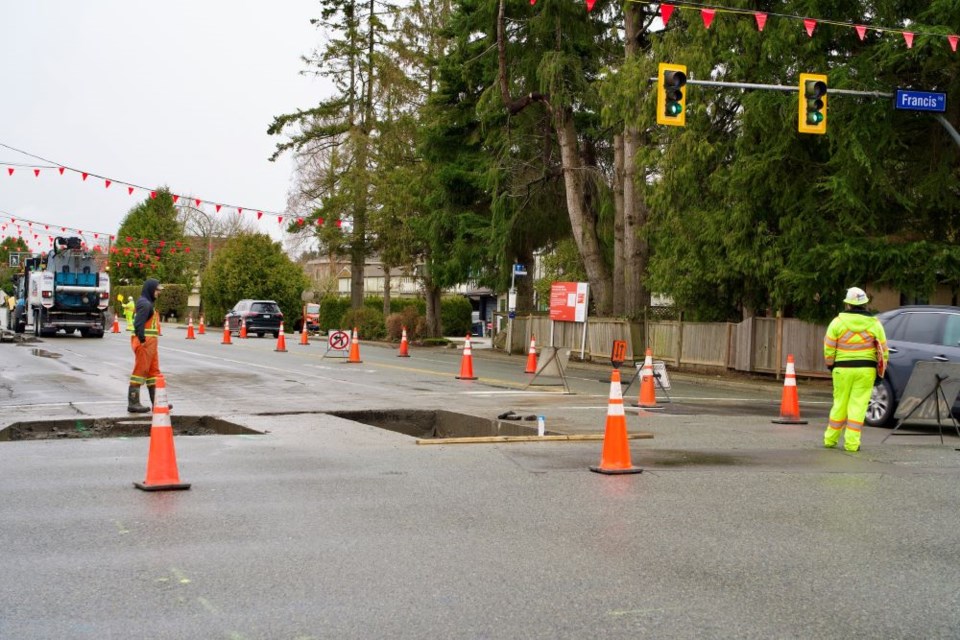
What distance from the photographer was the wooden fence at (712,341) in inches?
1030

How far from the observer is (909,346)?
1464 centimetres

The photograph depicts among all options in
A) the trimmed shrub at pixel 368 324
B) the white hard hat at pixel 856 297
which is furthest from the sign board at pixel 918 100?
the trimmed shrub at pixel 368 324

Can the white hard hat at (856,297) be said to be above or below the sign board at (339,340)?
above

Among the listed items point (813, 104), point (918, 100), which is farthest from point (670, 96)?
point (918, 100)

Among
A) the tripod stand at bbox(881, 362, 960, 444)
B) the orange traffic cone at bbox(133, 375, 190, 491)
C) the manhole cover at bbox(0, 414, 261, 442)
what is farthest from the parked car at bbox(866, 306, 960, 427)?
the orange traffic cone at bbox(133, 375, 190, 491)

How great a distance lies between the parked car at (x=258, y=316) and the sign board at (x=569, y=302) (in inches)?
755

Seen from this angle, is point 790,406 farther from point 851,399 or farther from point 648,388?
point 851,399

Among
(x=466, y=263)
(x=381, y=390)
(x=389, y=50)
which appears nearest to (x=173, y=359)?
(x=381, y=390)

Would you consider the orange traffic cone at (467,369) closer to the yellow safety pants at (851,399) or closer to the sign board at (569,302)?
the sign board at (569,302)

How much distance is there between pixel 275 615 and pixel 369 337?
44.0 m

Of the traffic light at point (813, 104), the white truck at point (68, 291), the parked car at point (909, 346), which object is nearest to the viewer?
the parked car at point (909, 346)

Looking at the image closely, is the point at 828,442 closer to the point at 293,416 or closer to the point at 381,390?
the point at 293,416

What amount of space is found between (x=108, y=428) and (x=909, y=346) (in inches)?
435

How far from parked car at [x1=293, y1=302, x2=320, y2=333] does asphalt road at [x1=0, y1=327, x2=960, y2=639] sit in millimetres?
52587
